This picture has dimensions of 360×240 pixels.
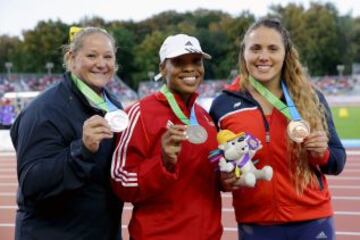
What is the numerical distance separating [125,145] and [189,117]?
1.20 feet

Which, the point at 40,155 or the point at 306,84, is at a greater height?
the point at 306,84

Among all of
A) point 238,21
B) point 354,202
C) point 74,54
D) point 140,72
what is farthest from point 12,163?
point 238,21

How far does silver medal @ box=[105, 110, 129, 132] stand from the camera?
8.03ft

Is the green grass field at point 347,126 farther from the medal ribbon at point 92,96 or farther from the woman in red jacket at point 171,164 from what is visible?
the medal ribbon at point 92,96

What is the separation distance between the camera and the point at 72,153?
2.39m

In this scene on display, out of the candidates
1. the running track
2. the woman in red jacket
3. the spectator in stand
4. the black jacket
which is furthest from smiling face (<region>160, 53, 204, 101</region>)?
the running track

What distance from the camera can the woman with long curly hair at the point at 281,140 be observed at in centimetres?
283

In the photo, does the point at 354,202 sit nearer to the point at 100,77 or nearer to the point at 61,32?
the point at 100,77

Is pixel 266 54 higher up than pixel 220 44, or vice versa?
pixel 266 54

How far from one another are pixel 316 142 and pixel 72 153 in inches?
47.5

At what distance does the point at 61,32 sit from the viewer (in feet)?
192

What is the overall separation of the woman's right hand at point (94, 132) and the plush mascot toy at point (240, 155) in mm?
604

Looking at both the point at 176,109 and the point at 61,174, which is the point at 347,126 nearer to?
the point at 176,109

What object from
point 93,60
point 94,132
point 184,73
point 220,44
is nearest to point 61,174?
point 94,132
